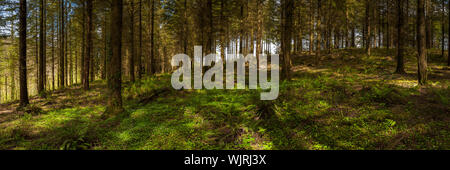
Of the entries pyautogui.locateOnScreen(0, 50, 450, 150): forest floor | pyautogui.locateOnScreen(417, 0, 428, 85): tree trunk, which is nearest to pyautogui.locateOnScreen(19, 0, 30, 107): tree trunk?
pyautogui.locateOnScreen(0, 50, 450, 150): forest floor

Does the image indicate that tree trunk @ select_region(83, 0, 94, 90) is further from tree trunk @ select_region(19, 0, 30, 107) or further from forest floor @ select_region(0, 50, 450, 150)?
forest floor @ select_region(0, 50, 450, 150)

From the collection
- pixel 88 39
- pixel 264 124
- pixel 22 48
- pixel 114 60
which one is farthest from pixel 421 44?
pixel 88 39

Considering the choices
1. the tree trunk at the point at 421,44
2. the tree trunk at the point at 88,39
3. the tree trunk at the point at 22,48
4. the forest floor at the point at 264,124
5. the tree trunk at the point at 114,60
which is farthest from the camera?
the tree trunk at the point at 88,39

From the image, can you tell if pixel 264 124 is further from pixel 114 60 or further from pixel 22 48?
pixel 22 48

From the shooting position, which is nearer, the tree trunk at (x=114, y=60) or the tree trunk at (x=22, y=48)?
the tree trunk at (x=114, y=60)

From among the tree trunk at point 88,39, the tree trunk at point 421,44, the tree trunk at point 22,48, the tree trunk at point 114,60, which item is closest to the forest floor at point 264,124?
the tree trunk at point 114,60

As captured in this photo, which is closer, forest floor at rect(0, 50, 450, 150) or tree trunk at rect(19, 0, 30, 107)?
forest floor at rect(0, 50, 450, 150)

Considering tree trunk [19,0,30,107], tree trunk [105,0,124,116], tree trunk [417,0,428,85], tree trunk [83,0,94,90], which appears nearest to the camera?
tree trunk [105,0,124,116]

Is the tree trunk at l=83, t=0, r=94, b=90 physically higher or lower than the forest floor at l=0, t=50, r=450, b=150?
higher

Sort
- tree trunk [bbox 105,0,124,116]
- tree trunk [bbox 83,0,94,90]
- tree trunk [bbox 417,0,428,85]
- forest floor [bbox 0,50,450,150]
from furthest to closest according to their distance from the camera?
tree trunk [bbox 83,0,94,90]
tree trunk [bbox 417,0,428,85]
tree trunk [bbox 105,0,124,116]
forest floor [bbox 0,50,450,150]

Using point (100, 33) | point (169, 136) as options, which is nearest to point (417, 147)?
point (169, 136)

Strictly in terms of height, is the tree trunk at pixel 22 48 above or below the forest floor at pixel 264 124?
above

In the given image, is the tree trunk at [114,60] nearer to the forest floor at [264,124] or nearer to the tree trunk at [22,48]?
the forest floor at [264,124]

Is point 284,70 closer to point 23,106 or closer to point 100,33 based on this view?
point 23,106
